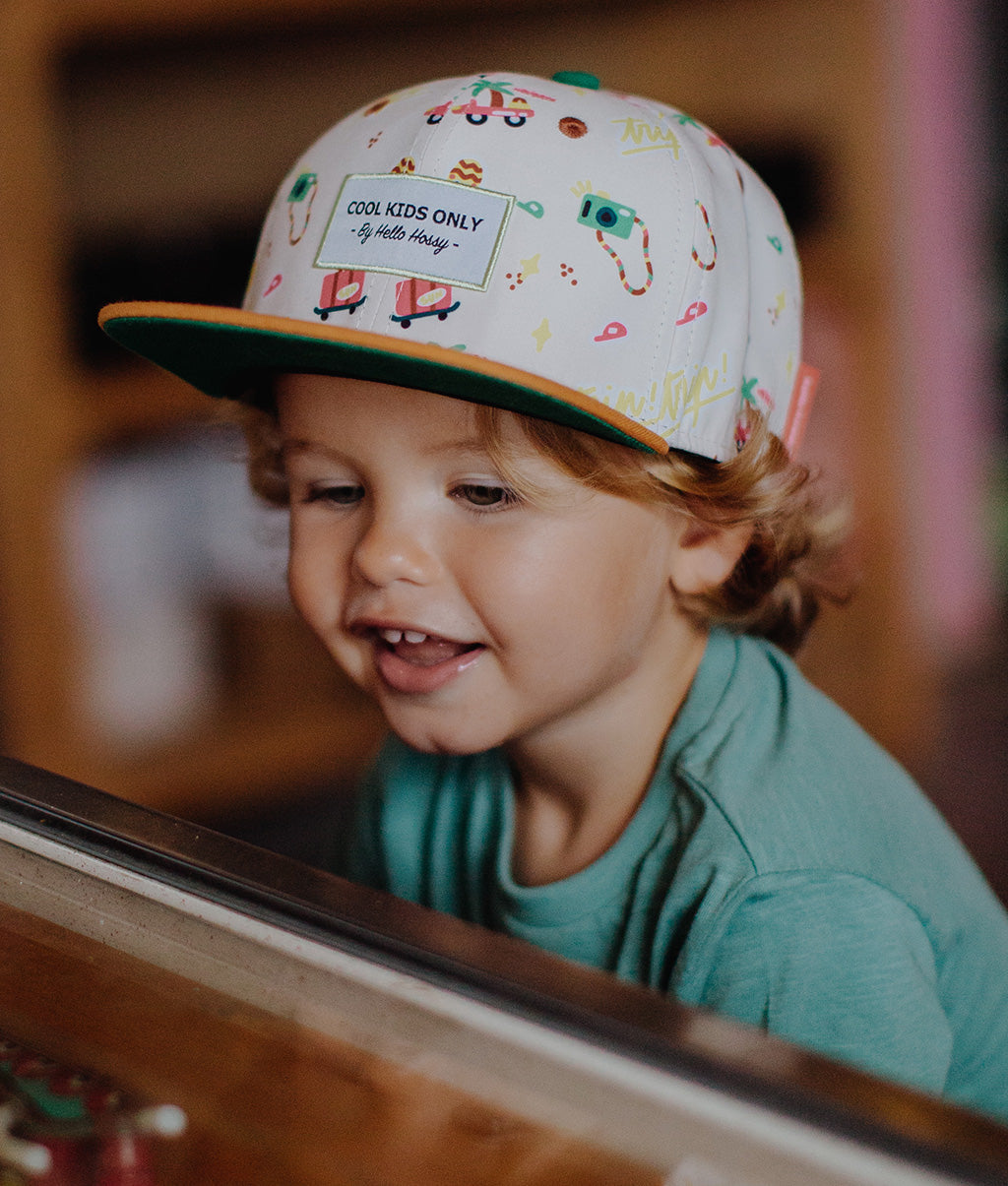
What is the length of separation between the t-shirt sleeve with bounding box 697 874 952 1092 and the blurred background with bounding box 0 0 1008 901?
1.04m

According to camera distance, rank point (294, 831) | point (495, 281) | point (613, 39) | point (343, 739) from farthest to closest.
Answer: point (613, 39) → point (343, 739) → point (294, 831) → point (495, 281)

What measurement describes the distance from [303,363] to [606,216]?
0.16 meters

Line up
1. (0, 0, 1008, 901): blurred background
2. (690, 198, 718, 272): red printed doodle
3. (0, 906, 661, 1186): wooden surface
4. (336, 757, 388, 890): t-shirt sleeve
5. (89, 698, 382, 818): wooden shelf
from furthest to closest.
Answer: (89, 698, 382, 818): wooden shelf
(0, 0, 1008, 901): blurred background
(336, 757, 388, 890): t-shirt sleeve
(690, 198, 718, 272): red printed doodle
(0, 906, 661, 1186): wooden surface

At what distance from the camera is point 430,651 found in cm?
66

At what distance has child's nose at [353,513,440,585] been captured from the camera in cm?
61

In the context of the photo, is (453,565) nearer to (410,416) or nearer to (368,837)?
(410,416)

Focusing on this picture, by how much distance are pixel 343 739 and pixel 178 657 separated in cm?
28

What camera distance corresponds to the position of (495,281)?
23.0 inches

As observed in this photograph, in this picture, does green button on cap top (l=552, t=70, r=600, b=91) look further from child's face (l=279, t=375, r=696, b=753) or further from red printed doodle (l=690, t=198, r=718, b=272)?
child's face (l=279, t=375, r=696, b=753)

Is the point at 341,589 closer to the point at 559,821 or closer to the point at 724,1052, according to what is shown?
the point at 559,821

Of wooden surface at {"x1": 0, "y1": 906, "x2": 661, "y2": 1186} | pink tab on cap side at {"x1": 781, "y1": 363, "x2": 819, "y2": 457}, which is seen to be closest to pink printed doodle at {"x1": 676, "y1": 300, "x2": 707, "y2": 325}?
pink tab on cap side at {"x1": 781, "y1": 363, "x2": 819, "y2": 457}

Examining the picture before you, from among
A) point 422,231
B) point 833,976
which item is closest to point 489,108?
point 422,231

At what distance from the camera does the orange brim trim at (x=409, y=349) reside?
53cm

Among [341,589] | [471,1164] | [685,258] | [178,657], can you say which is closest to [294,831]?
[178,657]
